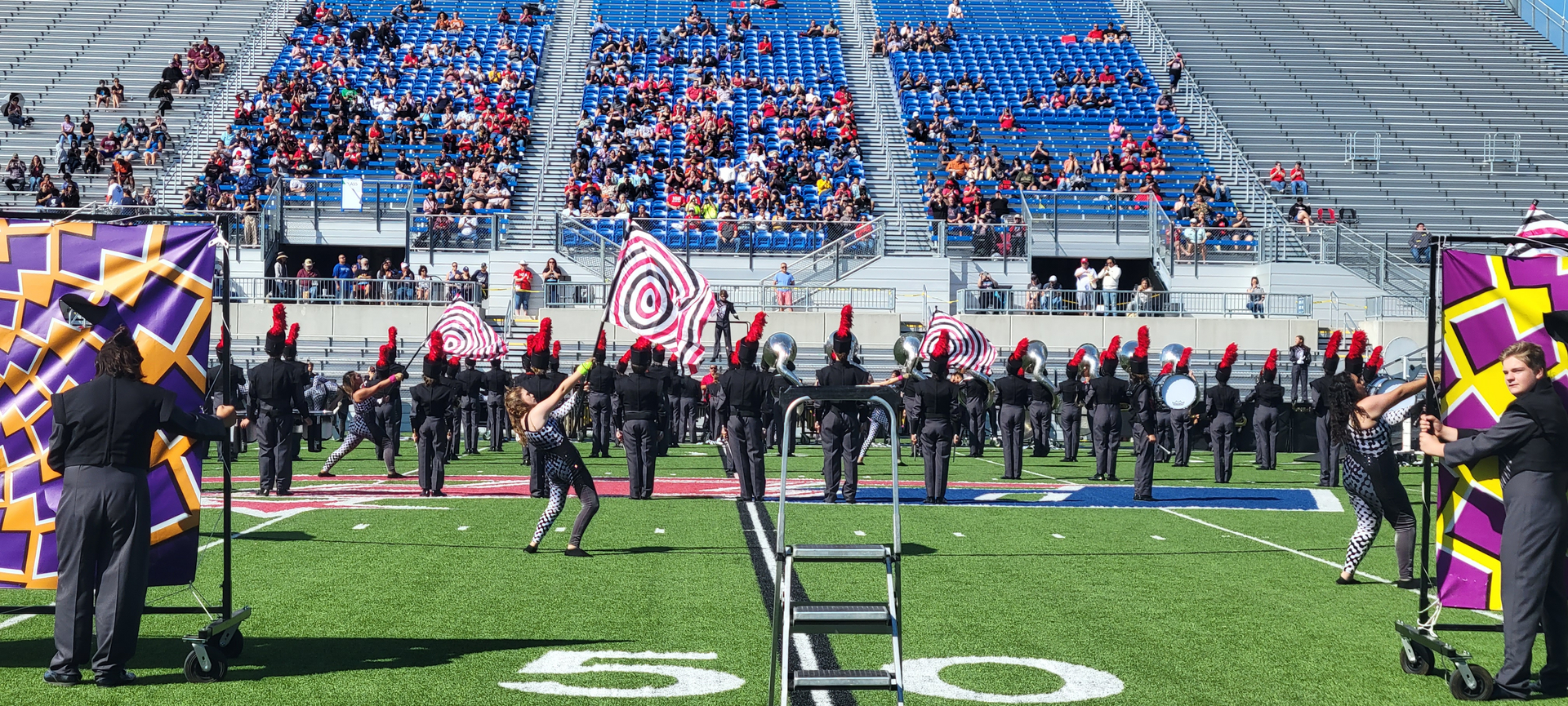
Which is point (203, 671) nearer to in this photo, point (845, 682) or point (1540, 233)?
point (845, 682)

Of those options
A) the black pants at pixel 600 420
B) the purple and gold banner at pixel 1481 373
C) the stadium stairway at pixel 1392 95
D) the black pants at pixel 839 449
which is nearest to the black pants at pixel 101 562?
the purple and gold banner at pixel 1481 373

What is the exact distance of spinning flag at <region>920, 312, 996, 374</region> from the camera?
24.6 m

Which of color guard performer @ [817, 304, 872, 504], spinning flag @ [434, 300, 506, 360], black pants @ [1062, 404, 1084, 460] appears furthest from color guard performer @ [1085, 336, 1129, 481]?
spinning flag @ [434, 300, 506, 360]

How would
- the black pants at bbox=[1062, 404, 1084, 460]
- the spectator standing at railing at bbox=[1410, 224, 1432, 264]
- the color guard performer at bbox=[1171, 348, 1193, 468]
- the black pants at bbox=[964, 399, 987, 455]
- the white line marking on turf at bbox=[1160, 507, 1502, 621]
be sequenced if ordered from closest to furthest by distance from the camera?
the white line marking on turf at bbox=[1160, 507, 1502, 621] < the color guard performer at bbox=[1171, 348, 1193, 468] < the black pants at bbox=[1062, 404, 1084, 460] < the black pants at bbox=[964, 399, 987, 455] < the spectator standing at railing at bbox=[1410, 224, 1432, 264]

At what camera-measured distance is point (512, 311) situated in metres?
30.6

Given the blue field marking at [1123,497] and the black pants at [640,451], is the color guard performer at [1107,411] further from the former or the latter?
the black pants at [640,451]

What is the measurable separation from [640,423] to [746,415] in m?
1.15

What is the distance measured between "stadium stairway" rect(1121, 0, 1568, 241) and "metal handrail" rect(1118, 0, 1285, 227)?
1.12 feet

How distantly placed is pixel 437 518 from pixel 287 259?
22047 millimetres

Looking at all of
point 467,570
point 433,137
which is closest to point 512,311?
point 433,137

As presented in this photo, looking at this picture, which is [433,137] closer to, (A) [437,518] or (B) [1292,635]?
(A) [437,518]

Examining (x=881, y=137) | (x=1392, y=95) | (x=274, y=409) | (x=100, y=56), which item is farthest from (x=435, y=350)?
(x=1392, y=95)

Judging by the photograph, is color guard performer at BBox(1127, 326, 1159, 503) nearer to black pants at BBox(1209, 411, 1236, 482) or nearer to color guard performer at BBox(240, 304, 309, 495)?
black pants at BBox(1209, 411, 1236, 482)

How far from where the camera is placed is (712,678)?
6.97 meters
